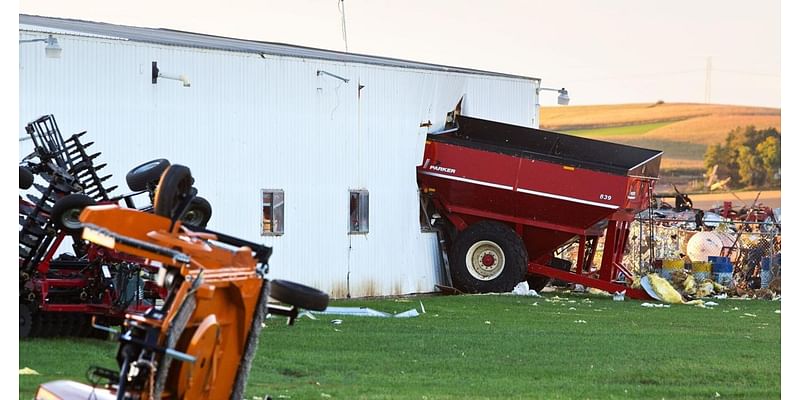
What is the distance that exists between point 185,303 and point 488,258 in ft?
67.3

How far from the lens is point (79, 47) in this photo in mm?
22734

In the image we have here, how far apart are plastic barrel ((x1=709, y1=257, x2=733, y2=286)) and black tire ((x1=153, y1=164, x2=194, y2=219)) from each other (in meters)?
23.4

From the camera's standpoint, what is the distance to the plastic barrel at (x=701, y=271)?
31359 millimetres

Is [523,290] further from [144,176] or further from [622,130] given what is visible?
[622,130]

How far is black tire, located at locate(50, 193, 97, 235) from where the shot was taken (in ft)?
55.7

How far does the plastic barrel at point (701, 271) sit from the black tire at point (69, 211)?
57.8ft

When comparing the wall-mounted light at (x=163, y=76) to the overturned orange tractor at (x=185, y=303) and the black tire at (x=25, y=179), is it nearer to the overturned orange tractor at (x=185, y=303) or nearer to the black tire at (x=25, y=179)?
the black tire at (x=25, y=179)

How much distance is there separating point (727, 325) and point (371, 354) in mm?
8442

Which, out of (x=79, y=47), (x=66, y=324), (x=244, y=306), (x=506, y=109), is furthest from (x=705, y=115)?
(x=244, y=306)

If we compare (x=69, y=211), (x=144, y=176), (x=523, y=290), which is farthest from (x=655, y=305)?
(x=69, y=211)

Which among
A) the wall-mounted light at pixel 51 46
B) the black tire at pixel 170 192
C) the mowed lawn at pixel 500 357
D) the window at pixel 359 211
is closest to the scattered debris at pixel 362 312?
the mowed lawn at pixel 500 357

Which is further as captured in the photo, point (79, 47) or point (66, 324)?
point (79, 47)

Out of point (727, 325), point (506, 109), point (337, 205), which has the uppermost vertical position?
point (506, 109)
